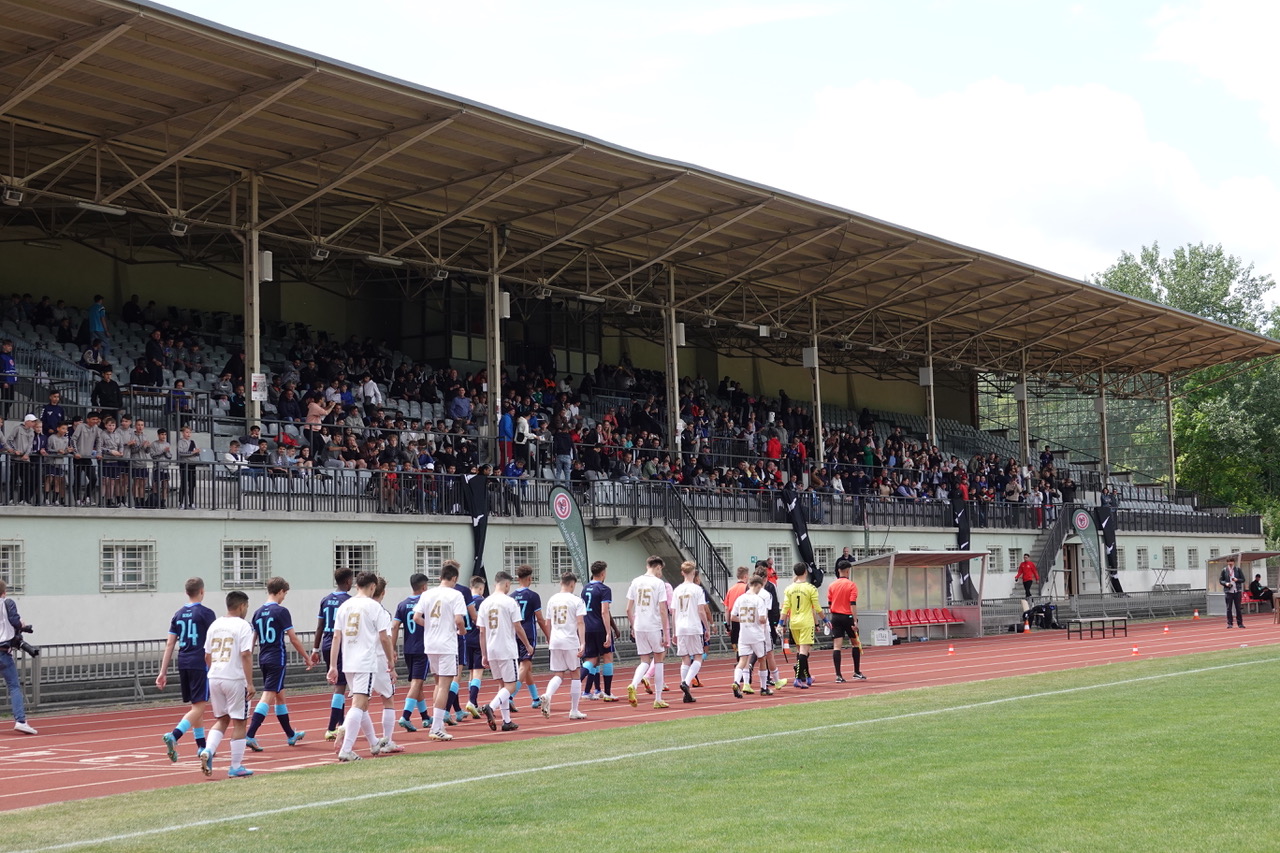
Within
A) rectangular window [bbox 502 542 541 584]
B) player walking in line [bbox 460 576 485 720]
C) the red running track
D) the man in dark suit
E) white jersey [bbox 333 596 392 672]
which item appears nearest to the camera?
white jersey [bbox 333 596 392 672]

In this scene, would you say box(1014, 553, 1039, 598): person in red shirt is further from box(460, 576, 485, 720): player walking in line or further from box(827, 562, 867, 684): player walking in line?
box(460, 576, 485, 720): player walking in line

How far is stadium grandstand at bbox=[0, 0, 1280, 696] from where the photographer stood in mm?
24734

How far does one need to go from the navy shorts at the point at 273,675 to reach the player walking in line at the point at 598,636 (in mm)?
4401

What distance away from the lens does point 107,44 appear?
22.9 meters

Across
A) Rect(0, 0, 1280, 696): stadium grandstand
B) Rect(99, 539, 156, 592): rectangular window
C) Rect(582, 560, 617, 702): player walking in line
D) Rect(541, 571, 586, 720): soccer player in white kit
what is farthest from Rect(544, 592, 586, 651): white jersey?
Rect(99, 539, 156, 592): rectangular window

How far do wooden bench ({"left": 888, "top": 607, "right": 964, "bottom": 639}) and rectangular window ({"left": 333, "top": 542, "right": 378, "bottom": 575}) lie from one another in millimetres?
12892

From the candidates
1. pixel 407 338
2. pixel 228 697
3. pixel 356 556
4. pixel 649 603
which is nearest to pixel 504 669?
pixel 649 603

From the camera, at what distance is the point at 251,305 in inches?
1136

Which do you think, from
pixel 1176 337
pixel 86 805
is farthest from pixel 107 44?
pixel 1176 337

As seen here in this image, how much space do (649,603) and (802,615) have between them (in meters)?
2.80

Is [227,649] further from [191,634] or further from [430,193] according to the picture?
[430,193]

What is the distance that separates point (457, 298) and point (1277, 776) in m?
32.9

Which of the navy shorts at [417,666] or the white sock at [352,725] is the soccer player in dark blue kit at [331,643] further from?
the white sock at [352,725]

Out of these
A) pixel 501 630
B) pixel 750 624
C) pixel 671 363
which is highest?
pixel 671 363
